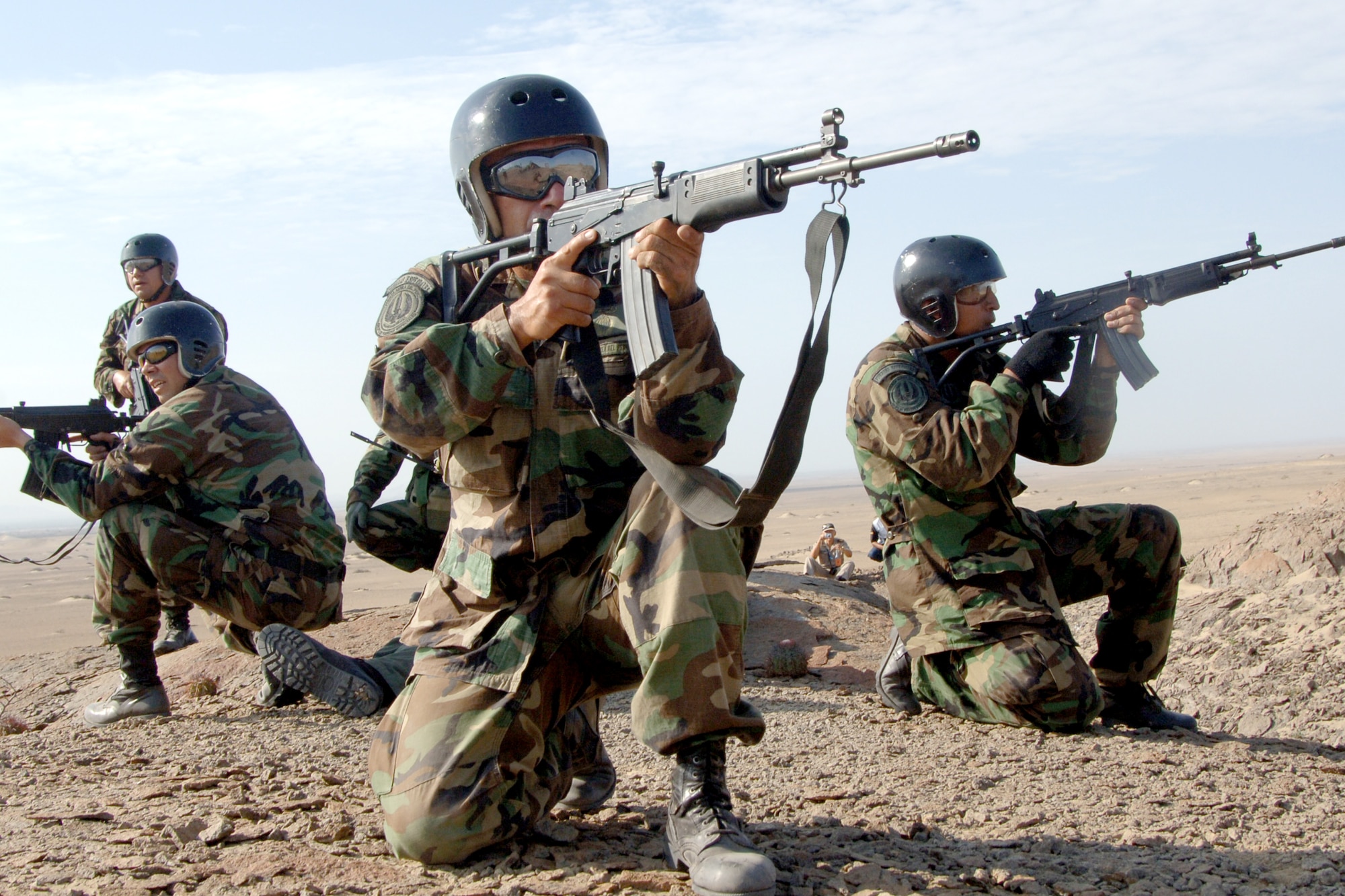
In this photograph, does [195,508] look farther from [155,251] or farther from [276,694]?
[155,251]

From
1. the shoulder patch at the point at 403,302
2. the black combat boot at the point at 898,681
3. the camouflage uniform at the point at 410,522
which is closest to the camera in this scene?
the shoulder patch at the point at 403,302

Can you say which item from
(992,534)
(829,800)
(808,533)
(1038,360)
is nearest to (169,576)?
(829,800)

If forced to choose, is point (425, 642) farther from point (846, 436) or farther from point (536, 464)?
point (846, 436)

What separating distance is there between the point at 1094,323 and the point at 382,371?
336 cm

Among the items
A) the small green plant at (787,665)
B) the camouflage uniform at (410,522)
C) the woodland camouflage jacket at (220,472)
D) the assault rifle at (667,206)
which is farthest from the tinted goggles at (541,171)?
the small green plant at (787,665)

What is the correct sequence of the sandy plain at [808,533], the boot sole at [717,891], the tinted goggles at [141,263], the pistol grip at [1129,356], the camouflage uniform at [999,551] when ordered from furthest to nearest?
1. the sandy plain at [808,533]
2. the tinted goggles at [141,263]
3. the pistol grip at [1129,356]
4. the camouflage uniform at [999,551]
5. the boot sole at [717,891]

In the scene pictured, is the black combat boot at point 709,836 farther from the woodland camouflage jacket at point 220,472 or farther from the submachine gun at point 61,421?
the submachine gun at point 61,421

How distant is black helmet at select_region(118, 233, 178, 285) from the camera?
8359mm

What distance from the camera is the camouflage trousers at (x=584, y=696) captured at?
280cm

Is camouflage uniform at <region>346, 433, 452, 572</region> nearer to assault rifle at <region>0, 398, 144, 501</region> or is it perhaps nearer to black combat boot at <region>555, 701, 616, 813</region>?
assault rifle at <region>0, 398, 144, 501</region>

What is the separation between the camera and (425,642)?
11.1ft

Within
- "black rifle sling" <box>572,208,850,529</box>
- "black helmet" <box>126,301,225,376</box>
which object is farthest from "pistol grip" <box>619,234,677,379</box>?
"black helmet" <box>126,301,225,376</box>

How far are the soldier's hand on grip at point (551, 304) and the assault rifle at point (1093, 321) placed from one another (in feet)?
7.94

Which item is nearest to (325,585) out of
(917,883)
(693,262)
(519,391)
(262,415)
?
(262,415)
